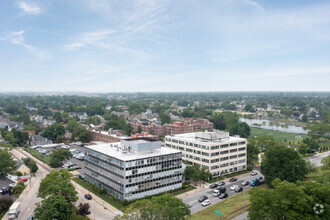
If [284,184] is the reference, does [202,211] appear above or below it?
below

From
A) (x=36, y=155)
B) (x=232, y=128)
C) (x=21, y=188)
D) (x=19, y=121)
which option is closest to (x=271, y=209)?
(x=21, y=188)

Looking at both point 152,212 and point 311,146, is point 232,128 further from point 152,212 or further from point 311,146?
point 152,212

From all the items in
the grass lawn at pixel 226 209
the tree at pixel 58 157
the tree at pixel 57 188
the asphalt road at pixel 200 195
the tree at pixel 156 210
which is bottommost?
the asphalt road at pixel 200 195

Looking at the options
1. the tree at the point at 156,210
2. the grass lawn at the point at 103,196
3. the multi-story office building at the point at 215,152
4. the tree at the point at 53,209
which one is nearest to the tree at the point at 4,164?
the grass lawn at the point at 103,196

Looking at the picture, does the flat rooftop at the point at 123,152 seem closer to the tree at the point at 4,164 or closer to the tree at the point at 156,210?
the tree at the point at 156,210

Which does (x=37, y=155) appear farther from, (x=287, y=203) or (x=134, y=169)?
(x=287, y=203)

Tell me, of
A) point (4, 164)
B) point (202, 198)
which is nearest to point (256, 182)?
point (202, 198)
